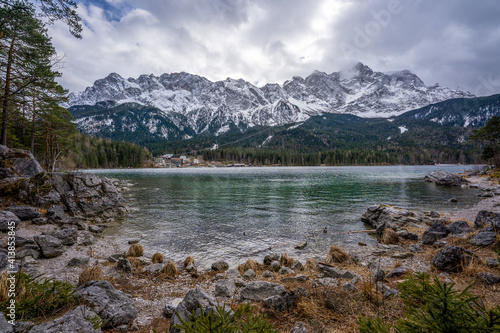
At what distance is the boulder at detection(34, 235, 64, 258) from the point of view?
11383mm

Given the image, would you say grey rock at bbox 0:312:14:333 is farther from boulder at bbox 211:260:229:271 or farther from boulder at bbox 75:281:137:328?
boulder at bbox 211:260:229:271

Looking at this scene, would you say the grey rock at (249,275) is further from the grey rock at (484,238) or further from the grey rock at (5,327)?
the grey rock at (484,238)

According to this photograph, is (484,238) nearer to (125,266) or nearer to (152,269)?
(152,269)

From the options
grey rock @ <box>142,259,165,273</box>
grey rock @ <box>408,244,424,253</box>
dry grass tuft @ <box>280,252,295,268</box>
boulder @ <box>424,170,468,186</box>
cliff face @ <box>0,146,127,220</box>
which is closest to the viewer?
grey rock @ <box>142,259,165,273</box>

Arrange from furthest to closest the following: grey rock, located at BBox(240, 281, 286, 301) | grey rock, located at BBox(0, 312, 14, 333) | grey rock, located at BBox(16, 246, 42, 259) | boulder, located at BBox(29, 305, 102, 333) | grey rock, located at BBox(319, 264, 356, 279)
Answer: grey rock, located at BBox(16, 246, 42, 259) → grey rock, located at BBox(319, 264, 356, 279) → grey rock, located at BBox(240, 281, 286, 301) → boulder, located at BBox(29, 305, 102, 333) → grey rock, located at BBox(0, 312, 14, 333)

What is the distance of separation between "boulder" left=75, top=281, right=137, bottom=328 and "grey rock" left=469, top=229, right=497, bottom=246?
14.0m

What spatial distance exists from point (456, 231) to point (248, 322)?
16.0 meters

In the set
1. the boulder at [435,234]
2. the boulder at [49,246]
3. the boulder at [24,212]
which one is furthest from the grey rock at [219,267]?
the boulder at [24,212]

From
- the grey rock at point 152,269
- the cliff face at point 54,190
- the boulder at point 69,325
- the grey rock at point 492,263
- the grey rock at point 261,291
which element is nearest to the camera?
the boulder at point 69,325

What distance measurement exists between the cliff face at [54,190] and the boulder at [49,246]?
8.44 m

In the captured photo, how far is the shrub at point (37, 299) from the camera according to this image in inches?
181

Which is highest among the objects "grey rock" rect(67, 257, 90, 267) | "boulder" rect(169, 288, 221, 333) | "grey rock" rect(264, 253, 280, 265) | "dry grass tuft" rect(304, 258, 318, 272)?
"boulder" rect(169, 288, 221, 333)

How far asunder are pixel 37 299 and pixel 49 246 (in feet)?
29.1

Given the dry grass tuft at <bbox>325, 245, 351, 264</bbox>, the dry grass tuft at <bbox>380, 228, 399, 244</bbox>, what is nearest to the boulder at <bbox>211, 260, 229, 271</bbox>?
the dry grass tuft at <bbox>325, 245, 351, 264</bbox>
